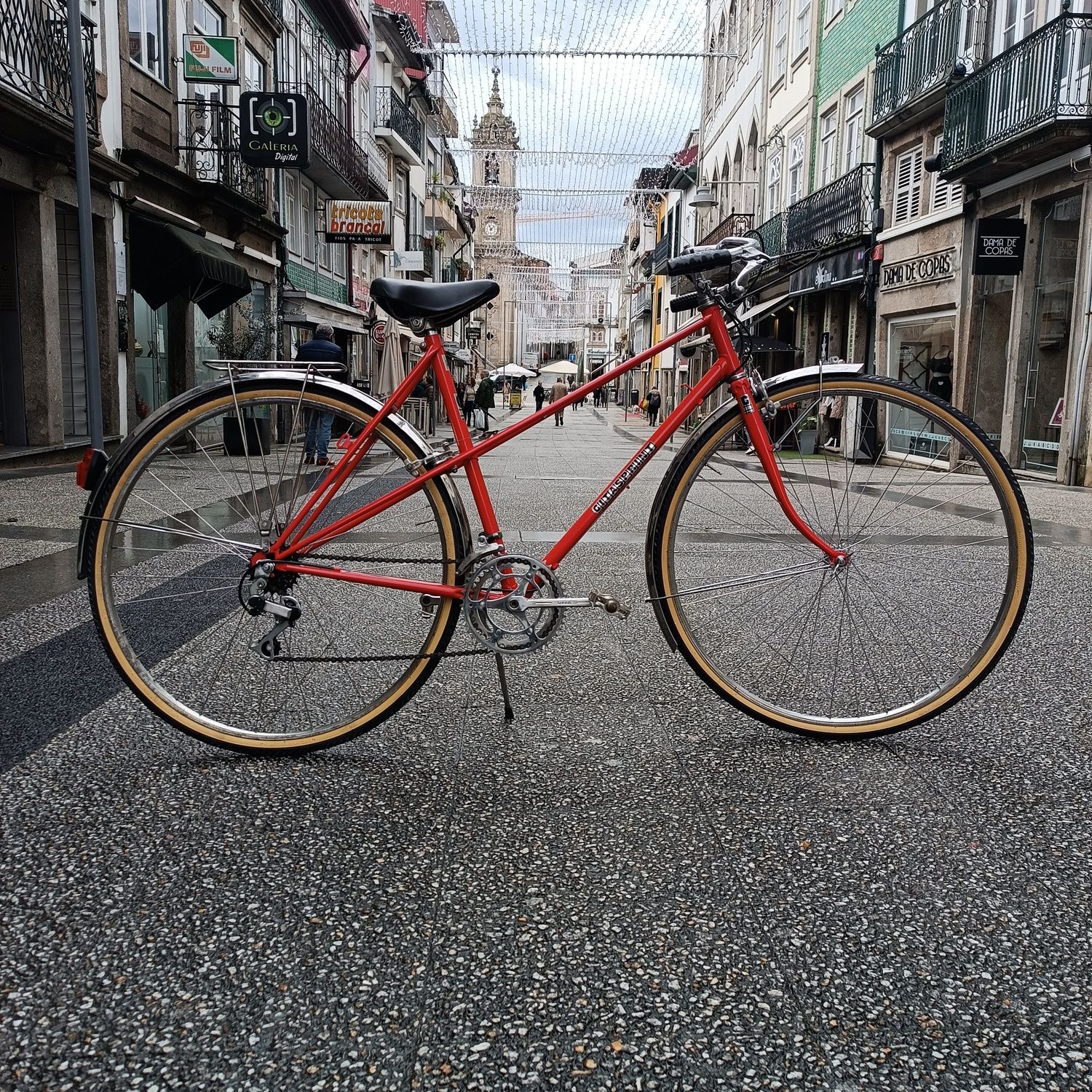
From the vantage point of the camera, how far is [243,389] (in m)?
2.87

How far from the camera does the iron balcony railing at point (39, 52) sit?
40.9 ft

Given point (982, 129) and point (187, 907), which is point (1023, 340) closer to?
point (982, 129)

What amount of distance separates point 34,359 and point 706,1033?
47.4 feet

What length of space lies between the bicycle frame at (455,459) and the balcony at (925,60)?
54.0ft

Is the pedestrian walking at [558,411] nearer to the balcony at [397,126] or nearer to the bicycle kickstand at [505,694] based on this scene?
the bicycle kickstand at [505,694]

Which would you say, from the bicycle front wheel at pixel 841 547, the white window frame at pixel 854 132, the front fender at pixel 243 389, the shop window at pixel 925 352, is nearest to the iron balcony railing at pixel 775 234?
the white window frame at pixel 854 132

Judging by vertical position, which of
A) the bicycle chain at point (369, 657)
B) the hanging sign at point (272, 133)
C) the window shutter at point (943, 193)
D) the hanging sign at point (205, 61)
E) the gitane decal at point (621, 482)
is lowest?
the bicycle chain at point (369, 657)

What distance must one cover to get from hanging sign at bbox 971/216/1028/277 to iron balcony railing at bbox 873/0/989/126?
3.19m

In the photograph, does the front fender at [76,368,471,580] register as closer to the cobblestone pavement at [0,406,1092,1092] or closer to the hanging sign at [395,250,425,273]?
the cobblestone pavement at [0,406,1092,1092]

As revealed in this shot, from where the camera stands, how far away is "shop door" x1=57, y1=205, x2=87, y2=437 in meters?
15.1

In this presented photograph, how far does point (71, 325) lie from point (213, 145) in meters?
5.39

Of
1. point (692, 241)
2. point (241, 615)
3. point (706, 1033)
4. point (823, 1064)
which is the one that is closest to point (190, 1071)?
point (706, 1033)

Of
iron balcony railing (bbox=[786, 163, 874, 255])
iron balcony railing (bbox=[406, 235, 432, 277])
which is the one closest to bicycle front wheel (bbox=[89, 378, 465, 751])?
iron balcony railing (bbox=[786, 163, 874, 255])

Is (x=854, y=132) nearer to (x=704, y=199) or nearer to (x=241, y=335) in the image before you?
(x=704, y=199)
